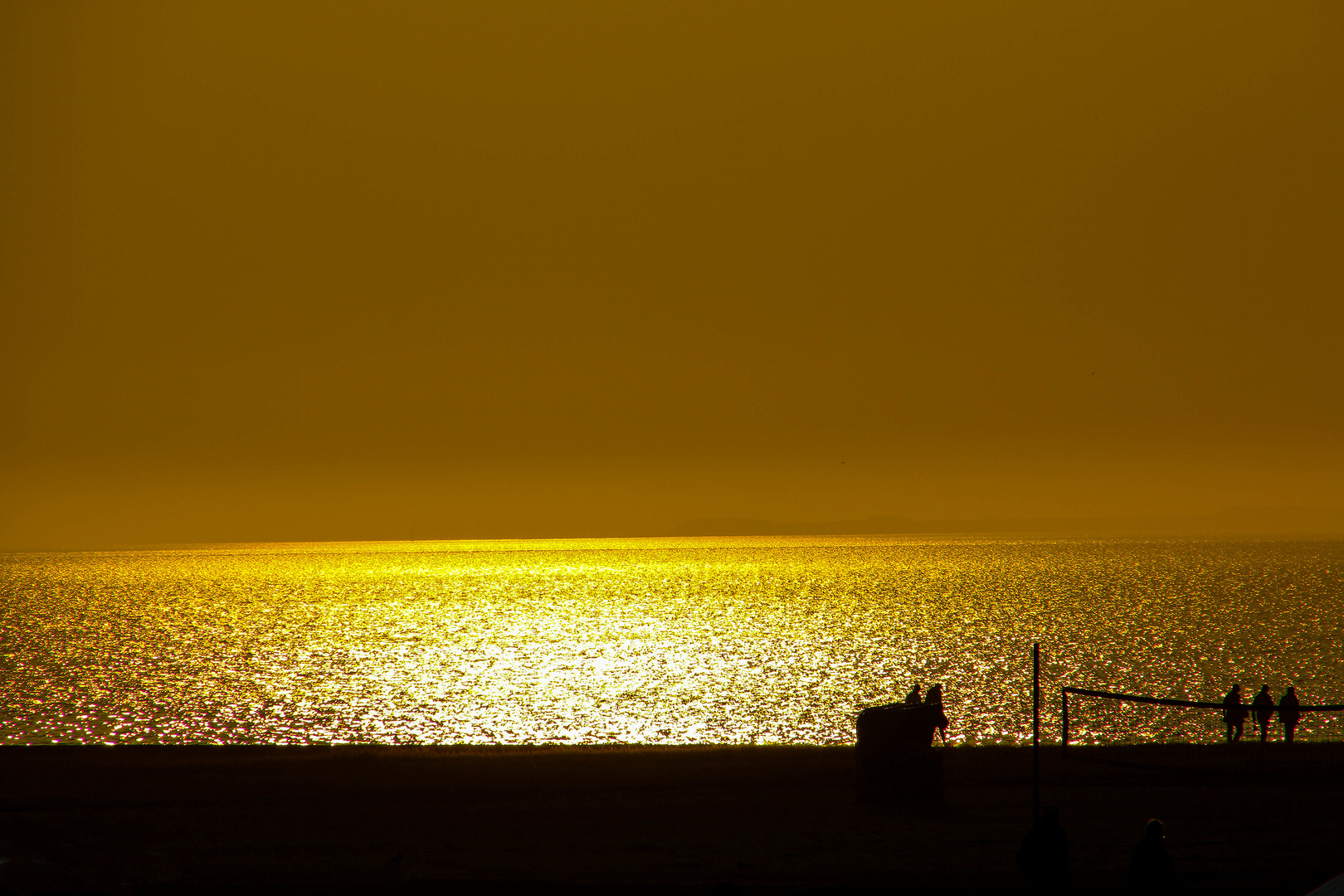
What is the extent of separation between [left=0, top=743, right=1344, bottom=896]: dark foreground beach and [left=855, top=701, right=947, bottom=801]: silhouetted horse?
17.8 inches

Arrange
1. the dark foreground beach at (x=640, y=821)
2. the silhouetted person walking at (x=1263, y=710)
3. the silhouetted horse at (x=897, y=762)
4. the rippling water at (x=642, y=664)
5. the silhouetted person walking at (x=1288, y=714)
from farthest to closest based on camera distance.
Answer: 1. the rippling water at (x=642, y=664)
2. the silhouetted person walking at (x=1263, y=710)
3. the silhouetted person walking at (x=1288, y=714)
4. the silhouetted horse at (x=897, y=762)
5. the dark foreground beach at (x=640, y=821)

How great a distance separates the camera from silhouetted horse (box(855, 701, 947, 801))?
58.9ft

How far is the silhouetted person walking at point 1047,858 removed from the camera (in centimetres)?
1134

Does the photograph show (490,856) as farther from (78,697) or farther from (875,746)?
(78,697)

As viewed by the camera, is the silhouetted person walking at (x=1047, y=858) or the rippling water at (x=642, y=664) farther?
the rippling water at (x=642, y=664)

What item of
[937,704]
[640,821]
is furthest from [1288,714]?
[640,821]

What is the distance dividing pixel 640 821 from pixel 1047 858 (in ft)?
25.0

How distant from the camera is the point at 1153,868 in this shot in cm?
1084

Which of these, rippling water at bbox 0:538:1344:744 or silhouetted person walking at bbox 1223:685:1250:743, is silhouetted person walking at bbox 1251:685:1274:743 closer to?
silhouetted person walking at bbox 1223:685:1250:743

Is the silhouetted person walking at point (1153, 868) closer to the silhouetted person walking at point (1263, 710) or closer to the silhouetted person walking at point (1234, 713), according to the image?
the silhouetted person walking at point (1234, 713)

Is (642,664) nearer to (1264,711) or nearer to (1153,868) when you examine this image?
(1264,711)

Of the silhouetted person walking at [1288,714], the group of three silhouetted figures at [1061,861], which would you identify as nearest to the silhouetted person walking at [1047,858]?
the group of three silhouetted figures at [1061,861]

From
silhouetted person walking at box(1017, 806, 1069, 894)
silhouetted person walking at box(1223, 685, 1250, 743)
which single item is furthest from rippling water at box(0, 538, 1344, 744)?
silhouetted person walking at box(1017, 806, 1069, 894)

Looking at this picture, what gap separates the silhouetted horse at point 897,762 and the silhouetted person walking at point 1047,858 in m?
6.34
